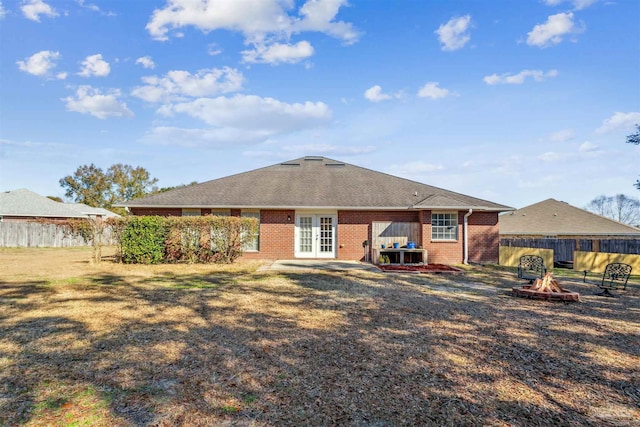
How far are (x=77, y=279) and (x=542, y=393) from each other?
11999mm

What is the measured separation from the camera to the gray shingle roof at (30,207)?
32125 millimetres

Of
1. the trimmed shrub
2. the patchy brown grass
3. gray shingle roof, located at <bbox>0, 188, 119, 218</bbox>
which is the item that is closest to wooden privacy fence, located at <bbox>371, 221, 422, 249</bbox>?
the patchy brown grass

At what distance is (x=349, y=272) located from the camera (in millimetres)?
12789

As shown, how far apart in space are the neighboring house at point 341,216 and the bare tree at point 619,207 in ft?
189

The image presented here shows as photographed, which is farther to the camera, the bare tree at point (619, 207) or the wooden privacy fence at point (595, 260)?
the bare tree at point (619, 207)

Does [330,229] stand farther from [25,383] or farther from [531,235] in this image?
[531,235]

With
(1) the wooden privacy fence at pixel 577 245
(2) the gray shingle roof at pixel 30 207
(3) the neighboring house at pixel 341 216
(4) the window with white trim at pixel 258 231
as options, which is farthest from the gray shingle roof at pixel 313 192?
(2) the gray shingle roof at pixel 30 207

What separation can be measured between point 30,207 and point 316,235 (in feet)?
107

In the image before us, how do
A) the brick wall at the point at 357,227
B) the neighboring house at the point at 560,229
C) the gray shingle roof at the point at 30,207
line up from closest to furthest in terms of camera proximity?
the brick wall at the point at 357,227, the neighboring house at the point at 560,229, the gray shingle roof at the point at 30,207

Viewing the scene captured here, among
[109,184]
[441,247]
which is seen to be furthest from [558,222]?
[109,184]

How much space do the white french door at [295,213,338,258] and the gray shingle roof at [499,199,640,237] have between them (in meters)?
17.7

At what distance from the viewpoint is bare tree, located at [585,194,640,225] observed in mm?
56531

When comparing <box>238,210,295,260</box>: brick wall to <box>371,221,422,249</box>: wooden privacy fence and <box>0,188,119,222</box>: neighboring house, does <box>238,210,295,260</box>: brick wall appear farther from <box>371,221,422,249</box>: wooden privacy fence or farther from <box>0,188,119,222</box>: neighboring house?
<box>0,188,119,222</box>: neighboring house

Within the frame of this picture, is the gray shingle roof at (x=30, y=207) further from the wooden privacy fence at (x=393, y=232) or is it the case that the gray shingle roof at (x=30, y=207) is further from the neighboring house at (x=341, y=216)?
the wooden privacy fence at (x=393, y=232)
